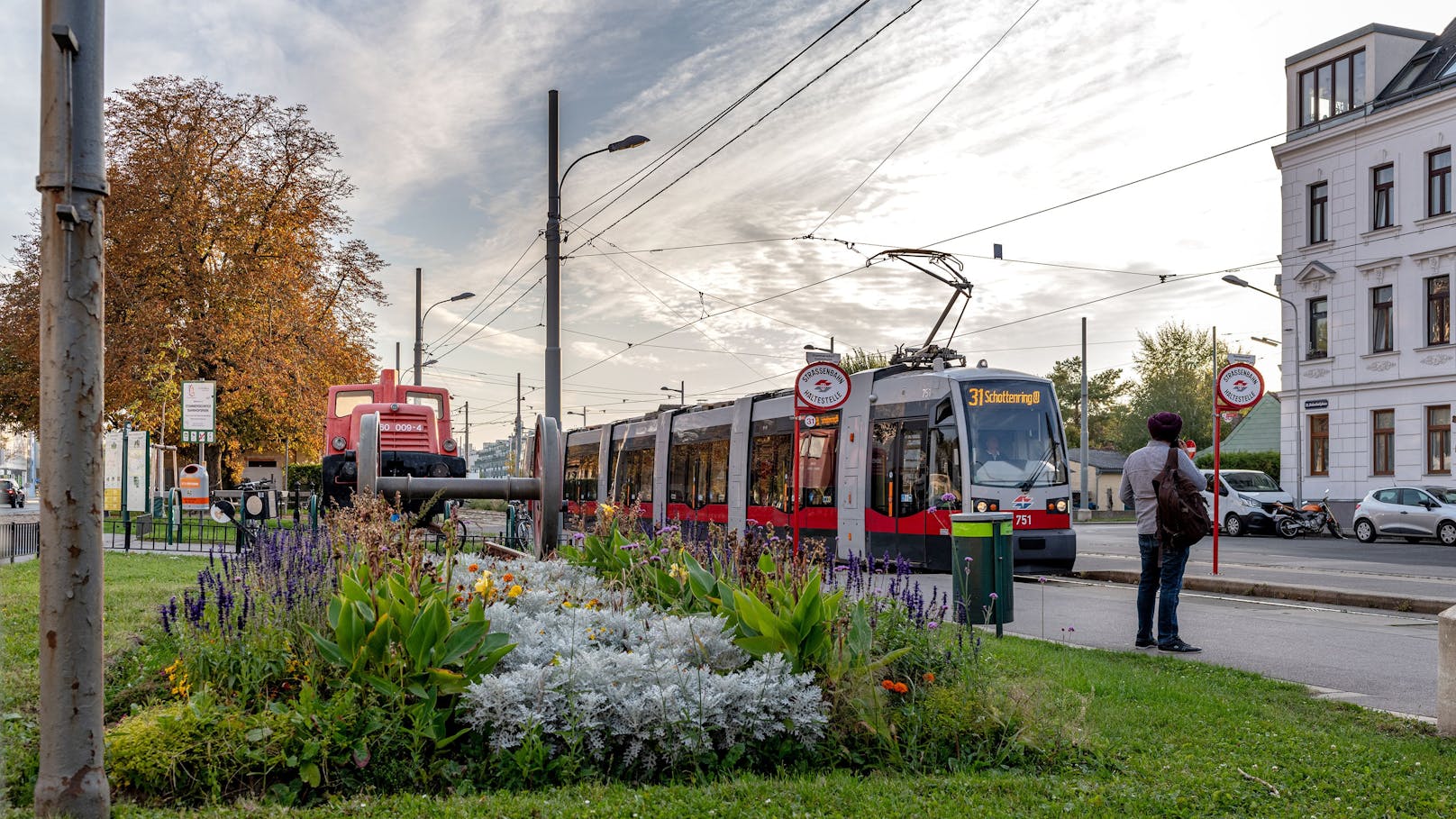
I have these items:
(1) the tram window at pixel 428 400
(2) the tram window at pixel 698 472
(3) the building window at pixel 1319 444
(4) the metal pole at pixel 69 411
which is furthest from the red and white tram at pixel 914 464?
(3) the building window at pixel 1319 444

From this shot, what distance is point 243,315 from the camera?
110ft

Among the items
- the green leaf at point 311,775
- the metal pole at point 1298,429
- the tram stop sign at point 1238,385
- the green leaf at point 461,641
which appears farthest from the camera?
the metal pole at point 1298,429

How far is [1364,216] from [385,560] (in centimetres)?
3616

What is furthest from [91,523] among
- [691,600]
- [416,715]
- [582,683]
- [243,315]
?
[243,315]

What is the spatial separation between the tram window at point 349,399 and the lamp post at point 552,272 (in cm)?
715

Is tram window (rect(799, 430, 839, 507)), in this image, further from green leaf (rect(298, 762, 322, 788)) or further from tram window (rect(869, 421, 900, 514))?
green leaf (rect(298, 762, 322, 788))

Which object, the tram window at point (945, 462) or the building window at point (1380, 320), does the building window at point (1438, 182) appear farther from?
the tram window at point (945, 462)

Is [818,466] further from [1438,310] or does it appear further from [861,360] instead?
[861,360]

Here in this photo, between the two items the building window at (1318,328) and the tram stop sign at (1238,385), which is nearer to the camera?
the tram stop sign at (1238,385)

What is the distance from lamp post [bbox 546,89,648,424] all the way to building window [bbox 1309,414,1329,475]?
1141 inches

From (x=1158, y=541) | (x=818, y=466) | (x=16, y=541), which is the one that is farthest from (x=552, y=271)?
(x=1158, y=541)

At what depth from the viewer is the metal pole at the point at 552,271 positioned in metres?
15.5

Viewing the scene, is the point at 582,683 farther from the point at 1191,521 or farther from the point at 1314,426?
the point at 1314,426

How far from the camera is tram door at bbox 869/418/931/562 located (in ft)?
53.3
